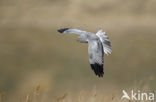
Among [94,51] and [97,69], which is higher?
[94,51]

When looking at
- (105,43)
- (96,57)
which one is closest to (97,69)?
(96,57)

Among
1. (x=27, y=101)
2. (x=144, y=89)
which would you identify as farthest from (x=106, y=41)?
(x=27, y=101)

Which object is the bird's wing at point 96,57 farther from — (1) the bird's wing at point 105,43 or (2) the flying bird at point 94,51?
(1) the bird's wing at point 105,43

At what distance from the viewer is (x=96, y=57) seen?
2.88m

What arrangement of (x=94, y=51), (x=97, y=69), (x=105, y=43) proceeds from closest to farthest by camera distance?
(x=97, y=69) → (x=94, y=51) → (x=105, y=43)

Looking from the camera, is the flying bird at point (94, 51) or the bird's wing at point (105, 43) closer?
the flying bird at point (94, 51)

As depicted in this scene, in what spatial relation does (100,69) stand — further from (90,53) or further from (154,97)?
(154,97)

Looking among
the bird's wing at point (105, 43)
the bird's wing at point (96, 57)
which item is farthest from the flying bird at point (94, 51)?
the bird's wing at point (105, 43)

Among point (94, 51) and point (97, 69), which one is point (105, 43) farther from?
point (97, 69)

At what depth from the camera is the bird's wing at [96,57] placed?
2.82 metres

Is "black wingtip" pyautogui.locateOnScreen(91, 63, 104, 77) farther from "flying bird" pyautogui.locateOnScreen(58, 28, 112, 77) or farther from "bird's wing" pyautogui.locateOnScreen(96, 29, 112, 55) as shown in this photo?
"bird's wing" pyautogui.locateOnScreen(96, 29, 112, 55)

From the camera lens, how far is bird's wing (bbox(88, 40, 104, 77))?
282cm

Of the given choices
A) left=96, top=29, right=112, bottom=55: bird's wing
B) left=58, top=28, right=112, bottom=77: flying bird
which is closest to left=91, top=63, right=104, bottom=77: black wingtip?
left=58, top=28, right=112, bottom=77: flying bird

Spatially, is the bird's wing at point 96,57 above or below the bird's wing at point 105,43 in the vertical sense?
below
